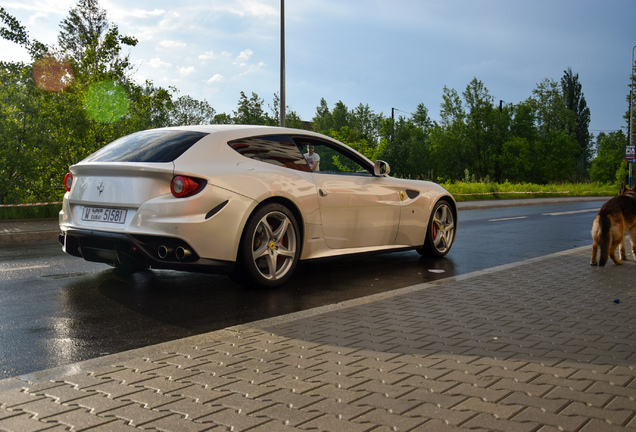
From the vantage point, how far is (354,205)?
730cm

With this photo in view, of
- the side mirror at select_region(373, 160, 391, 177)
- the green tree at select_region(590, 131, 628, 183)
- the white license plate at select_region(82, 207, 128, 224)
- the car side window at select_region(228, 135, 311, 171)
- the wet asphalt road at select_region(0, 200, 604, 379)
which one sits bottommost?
the wet asphalt road at select_region(0, 200, 604, 379)

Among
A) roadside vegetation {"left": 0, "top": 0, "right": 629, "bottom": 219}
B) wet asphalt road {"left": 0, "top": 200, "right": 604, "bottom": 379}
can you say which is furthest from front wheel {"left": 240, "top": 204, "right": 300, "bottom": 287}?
roadside vegetation {"left": 0, "top": 0, "right": 629, "bottom": 219}

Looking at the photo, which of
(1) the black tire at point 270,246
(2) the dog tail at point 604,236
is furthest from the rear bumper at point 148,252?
(2) the dog tail at point 604,236

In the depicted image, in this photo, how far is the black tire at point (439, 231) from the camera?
879 centimetres

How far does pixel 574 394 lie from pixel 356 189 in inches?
172

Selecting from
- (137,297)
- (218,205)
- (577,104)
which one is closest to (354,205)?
(218,205)

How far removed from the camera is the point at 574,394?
329 cm

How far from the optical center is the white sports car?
18.6 ft

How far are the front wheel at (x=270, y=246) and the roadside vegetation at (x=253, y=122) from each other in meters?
11.0

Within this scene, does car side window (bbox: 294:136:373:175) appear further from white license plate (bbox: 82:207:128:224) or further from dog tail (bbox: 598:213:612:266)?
dog tail (bbox: 598:213:612:266)

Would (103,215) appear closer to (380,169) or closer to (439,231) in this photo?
(380,169)

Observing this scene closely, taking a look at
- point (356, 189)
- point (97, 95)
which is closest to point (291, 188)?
point (356, 189)

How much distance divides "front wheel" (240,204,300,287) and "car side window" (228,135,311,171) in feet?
1.80

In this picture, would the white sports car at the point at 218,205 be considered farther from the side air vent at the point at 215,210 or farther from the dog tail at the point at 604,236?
the dog tail at the point at 604,236
